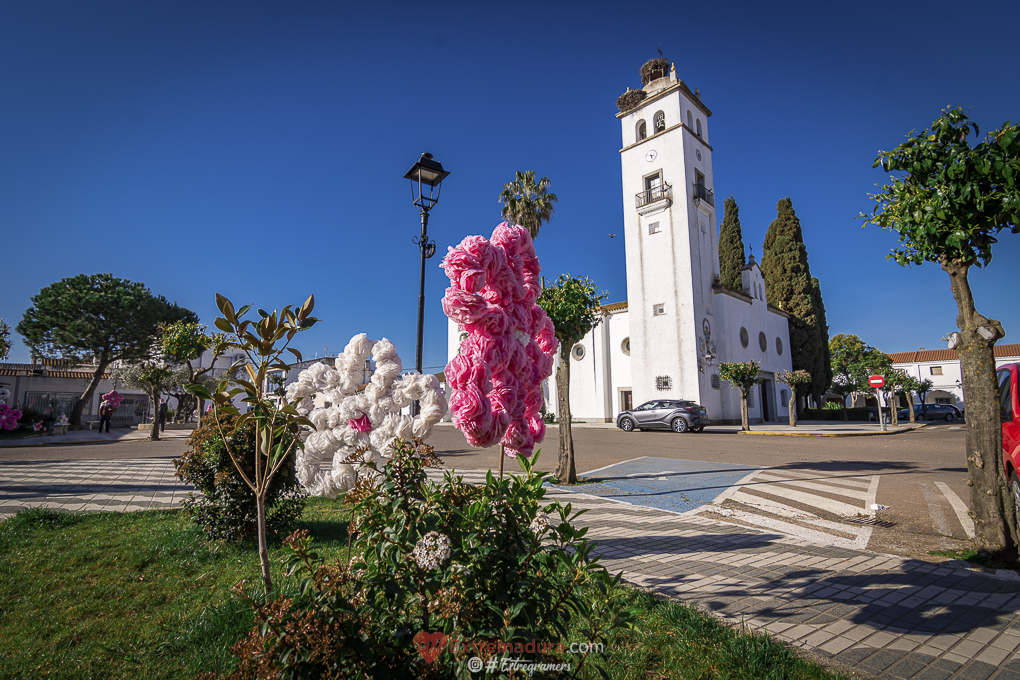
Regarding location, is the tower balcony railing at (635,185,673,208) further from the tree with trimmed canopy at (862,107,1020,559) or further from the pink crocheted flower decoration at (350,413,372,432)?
the pink crocheted flower decoration at (350,413,372,432)

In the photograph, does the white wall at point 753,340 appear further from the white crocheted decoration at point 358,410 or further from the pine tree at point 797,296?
the white crocheted decoration at point 358,410

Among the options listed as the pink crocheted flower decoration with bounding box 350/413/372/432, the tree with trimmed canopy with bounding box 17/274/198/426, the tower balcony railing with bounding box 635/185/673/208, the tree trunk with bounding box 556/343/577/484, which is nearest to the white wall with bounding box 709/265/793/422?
the tower balcony railing with bounding box 635/185/673/208

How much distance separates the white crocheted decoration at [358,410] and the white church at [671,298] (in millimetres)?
23364

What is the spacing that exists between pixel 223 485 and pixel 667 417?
1848cm

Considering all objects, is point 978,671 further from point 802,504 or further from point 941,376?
point 941,376

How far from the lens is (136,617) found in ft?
9.34

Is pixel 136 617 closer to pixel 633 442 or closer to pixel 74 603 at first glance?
pixel 74 603

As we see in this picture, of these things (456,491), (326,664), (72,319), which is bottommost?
(326,664)

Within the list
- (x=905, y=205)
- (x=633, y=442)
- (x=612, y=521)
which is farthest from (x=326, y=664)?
(x=633, y=442)

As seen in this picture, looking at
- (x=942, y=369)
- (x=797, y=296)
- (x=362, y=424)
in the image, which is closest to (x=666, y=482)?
(x=362, y=424)

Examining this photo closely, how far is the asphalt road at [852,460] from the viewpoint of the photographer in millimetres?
5078

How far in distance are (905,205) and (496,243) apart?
4498 mm

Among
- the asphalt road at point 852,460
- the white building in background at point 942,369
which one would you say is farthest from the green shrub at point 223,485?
the white building in background at point 942,369

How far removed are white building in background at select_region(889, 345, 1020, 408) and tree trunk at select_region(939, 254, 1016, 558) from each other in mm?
53157
